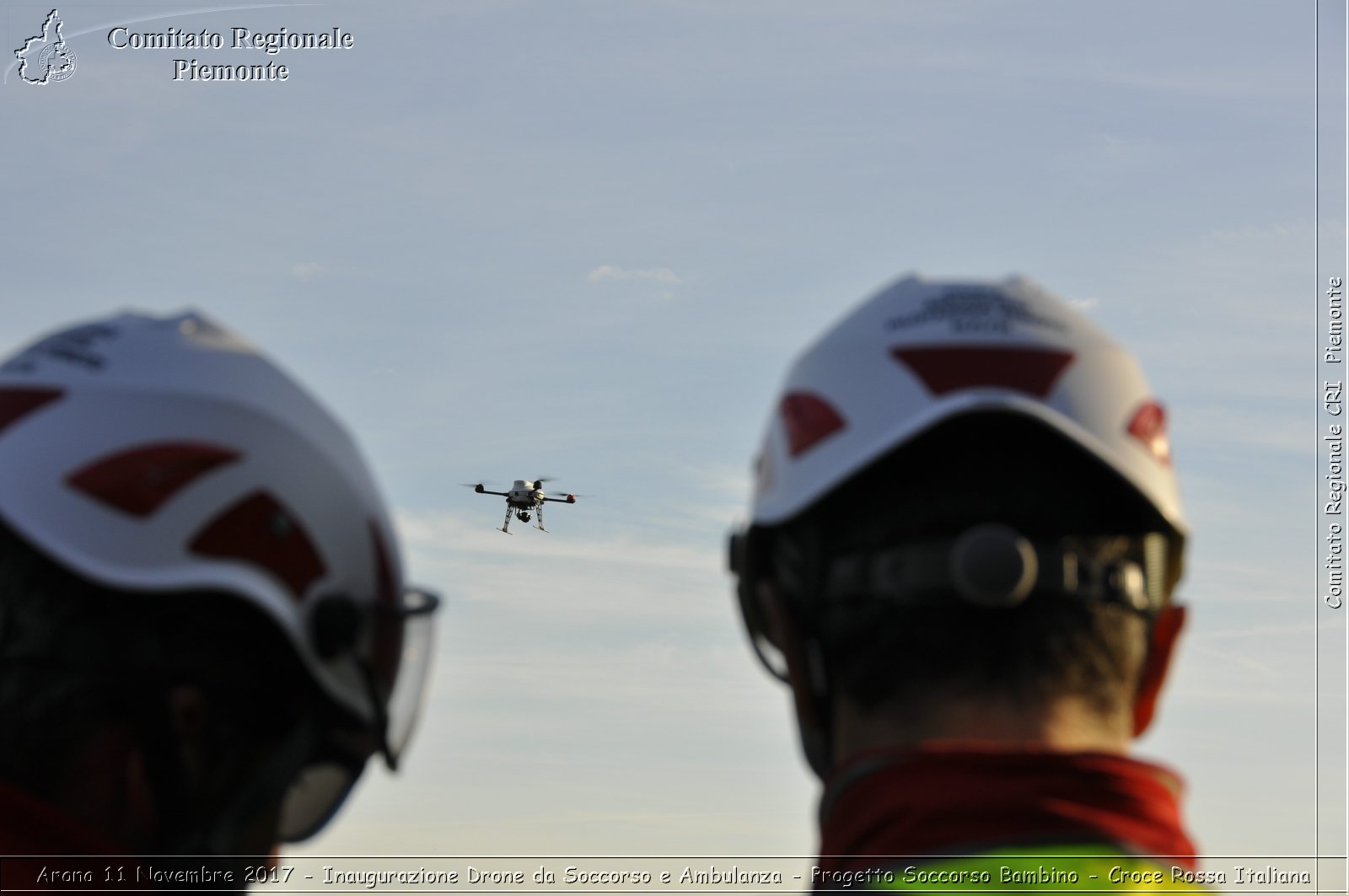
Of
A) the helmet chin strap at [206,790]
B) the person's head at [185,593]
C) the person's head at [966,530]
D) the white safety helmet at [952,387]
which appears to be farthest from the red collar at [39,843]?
the white safety helmet at [952,387]

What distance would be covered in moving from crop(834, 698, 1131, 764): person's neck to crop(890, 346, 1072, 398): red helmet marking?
1.01 metres

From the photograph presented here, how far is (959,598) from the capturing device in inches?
170

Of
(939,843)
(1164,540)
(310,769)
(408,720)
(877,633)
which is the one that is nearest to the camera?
(939,843)

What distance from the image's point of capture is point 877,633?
14.6ft

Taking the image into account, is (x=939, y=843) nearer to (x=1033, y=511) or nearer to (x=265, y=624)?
(x=1033, y=511)

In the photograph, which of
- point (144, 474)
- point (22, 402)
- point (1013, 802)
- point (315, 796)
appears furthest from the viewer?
point (315, 796)

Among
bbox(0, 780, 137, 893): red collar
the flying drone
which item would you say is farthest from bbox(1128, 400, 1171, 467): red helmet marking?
the flying drone

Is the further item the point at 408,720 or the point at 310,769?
the point at 408,720

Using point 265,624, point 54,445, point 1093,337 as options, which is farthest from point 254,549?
point 1093,337

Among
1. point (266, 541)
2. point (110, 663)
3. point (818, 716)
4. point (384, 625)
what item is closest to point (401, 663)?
point (384, 625)

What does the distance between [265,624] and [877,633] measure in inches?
76.6

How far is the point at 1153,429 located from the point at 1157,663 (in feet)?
2.52

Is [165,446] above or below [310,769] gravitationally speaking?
above

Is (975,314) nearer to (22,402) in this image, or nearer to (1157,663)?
(1157,663)
